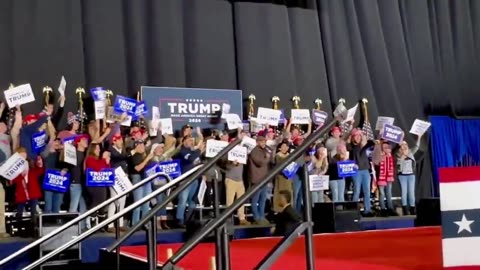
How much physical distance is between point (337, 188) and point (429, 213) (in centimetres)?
153

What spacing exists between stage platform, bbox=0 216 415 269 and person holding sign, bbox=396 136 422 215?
710 mm

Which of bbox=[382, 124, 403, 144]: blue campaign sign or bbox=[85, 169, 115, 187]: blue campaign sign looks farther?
bbox=[382, 124, 403, 144]: blue campaign sign

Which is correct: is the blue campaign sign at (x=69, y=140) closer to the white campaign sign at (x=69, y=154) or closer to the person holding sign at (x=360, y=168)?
the white campaign sign at (x=69, y=154)

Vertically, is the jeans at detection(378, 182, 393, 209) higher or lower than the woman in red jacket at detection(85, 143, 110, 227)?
lower

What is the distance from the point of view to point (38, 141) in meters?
8.95

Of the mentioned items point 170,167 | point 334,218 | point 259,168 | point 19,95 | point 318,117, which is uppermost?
point 19,95

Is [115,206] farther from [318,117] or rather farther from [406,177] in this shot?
[406,177]

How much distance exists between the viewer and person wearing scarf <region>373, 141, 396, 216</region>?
11.5 m

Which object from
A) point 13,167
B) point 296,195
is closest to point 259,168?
point 296,195

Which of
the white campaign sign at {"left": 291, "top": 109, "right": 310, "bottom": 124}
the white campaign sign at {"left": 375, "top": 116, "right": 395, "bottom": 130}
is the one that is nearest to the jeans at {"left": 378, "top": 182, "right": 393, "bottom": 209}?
the white campaign sign at {"left": 375, "top": 116, "right": 395, "bottom": 130}

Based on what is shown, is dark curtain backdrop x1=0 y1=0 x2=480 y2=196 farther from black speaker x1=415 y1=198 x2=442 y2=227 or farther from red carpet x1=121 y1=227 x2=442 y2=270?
red carpet x1=121 y1=227 x2=442 y2=270

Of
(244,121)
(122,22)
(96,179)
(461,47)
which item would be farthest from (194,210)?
(461,47)

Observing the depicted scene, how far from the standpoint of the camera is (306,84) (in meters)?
12.3

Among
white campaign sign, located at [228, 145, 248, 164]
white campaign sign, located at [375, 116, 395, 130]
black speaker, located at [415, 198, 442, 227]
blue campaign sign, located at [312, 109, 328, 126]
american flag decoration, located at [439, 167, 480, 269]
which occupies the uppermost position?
blue campaign sign, located at [312, 109, 328, 126]
